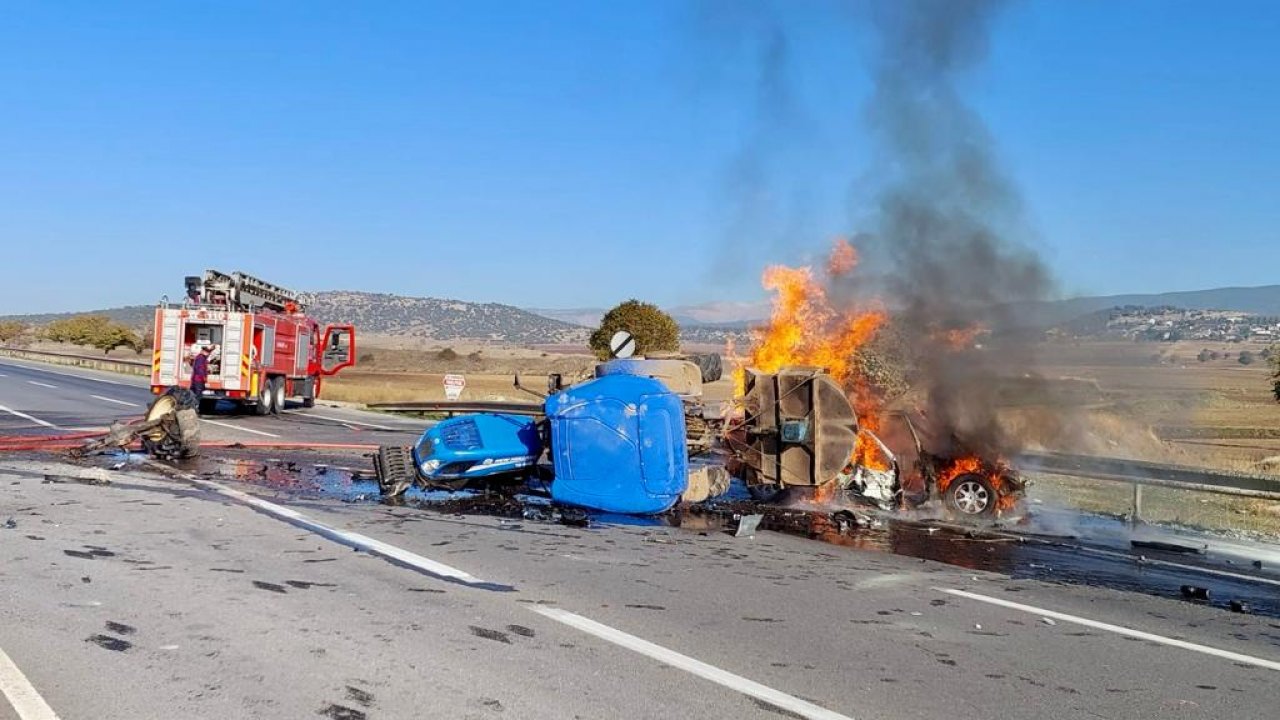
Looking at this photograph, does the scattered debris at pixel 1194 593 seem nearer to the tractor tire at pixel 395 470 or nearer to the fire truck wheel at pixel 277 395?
the tractor tire at pixel 395 470

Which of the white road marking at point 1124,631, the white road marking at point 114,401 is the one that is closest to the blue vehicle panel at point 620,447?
the white road marking at point 1124,631

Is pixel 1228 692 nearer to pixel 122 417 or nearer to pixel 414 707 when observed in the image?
pixel 414 707

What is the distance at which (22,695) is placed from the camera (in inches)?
185

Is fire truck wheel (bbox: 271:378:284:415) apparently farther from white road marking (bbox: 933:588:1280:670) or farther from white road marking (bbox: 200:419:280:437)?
white road marking (bbox: 933:588:1280:670)

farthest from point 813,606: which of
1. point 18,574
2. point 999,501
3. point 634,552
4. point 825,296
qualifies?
point 825,296

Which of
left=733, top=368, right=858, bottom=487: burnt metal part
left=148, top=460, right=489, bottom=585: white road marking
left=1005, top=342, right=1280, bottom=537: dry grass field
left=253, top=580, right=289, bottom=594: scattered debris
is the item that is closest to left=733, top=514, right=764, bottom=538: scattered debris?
left=733, top=368, right=858, bottom=487: burnt metal part

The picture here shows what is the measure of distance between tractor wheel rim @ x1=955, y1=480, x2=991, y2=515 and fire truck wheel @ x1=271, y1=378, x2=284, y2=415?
19.8 metres

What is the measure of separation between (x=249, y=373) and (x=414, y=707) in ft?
73.6

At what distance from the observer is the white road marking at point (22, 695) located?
4.49 m

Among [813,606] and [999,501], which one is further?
[999,501]

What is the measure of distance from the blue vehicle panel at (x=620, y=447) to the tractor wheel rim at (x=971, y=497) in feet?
11.9

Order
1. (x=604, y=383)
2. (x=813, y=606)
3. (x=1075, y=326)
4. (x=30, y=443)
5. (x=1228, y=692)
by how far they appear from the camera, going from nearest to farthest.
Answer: (x=1228, y=692) → (x=813, y=606) → (x=604, y=383) → (x=1075, y=326) → (x=30, y=443)

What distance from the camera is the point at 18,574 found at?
711 cm

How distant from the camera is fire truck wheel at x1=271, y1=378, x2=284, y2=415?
2734 cm
